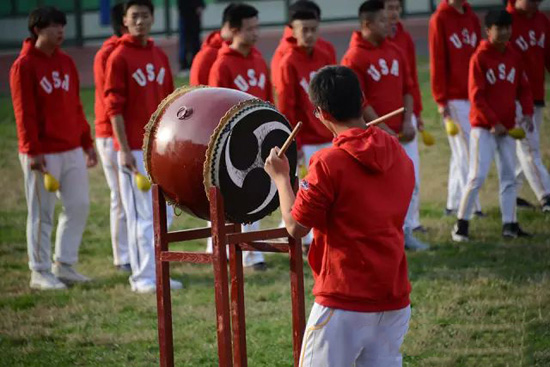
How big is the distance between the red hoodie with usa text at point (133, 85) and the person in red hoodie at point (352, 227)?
4158mm

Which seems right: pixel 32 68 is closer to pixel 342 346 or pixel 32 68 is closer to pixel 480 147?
pixel 480 147

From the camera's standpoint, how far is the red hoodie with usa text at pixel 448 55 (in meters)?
11.2

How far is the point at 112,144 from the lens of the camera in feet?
32.1

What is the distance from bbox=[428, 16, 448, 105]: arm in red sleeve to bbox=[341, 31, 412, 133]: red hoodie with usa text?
1.09m

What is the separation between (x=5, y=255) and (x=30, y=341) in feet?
10.6

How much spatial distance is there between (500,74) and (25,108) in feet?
14.1

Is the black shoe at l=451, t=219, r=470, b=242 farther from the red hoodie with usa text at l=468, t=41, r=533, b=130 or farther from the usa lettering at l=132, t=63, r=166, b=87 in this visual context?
the usa lettering at l=132, t=63, r=166, b=87

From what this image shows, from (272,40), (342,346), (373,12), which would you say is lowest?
(272,40)

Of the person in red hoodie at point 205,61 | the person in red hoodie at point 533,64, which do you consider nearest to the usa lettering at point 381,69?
the person in red hoodie at point 205,61

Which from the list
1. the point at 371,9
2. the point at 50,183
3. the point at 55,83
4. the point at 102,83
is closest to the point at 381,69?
the point at 371,9

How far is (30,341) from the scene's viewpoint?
7.82 meters

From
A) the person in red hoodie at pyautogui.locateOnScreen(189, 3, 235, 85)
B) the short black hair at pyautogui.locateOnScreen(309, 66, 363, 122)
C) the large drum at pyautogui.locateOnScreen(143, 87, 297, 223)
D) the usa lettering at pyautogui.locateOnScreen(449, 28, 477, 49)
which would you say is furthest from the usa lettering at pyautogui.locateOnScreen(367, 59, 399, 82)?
the short black hair at pyautogui.locateOnScreen(309, 66, 363, 122)

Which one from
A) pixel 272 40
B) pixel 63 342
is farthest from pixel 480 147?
pixel 272 40

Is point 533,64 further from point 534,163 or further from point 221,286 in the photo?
point 221,286
